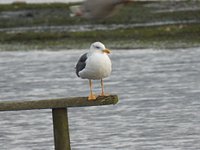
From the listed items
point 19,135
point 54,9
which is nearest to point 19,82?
point 19,135

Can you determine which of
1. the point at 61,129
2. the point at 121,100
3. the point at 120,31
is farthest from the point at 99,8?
the point at 120,31

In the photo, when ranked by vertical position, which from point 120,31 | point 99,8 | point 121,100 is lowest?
point 99,8

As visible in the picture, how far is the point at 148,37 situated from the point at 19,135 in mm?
19269

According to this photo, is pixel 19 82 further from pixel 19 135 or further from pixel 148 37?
pixel 148 37

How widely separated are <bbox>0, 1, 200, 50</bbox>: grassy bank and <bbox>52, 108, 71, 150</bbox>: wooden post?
1959 cm

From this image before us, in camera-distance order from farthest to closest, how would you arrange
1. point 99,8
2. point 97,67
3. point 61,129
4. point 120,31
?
point 120,31, point 61,129, point 97,67, point 99,8

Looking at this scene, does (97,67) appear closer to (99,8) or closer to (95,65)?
(95,65)

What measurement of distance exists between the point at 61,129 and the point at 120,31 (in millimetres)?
24822

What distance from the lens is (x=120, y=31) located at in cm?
3894

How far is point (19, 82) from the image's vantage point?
26.1m

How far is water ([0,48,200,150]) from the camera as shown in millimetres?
16955

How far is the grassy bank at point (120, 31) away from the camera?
1416 inches

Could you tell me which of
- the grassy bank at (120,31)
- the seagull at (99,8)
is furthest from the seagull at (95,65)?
the grassy bank at (120,31)

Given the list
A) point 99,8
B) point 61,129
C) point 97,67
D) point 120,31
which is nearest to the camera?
point 99,8
